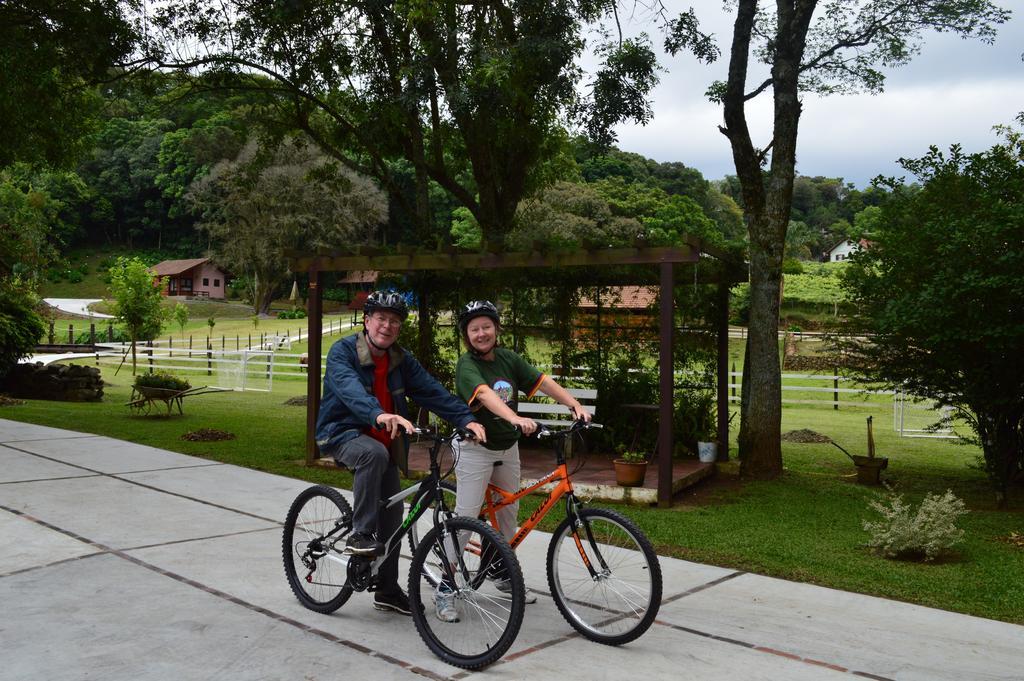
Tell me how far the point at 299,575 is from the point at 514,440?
5.09 ft

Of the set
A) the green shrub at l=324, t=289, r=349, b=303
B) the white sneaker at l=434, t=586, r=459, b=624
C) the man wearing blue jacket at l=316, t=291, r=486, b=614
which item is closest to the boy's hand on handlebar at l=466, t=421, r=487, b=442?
the man wearing blue jacket at l=316, t=291, r=486, b=614

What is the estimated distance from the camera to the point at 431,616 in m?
4.74

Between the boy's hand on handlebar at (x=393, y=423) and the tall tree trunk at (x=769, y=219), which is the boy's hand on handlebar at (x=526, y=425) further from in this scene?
the tall tree trunk at (x=769, y=219)

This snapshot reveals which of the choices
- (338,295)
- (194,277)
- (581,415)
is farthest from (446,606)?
(194,277)

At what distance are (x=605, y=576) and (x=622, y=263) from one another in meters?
5.25

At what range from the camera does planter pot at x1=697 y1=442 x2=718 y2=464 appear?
1111cm

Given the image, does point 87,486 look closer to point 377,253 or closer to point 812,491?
point 377,253

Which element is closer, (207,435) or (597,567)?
(597,567)

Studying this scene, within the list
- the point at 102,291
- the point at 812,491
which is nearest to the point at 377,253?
the point at 812,491

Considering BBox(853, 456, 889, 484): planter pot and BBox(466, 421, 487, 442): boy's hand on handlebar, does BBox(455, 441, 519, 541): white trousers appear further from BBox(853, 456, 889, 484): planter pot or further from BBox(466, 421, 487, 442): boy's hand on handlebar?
BBox(853, 456, 889, 484): planter pot

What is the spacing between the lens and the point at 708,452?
1113 centimetres

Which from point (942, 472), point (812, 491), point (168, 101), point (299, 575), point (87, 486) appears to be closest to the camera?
point (299, 575)

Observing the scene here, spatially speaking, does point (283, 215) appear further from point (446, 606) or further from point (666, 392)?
point (446, 606)

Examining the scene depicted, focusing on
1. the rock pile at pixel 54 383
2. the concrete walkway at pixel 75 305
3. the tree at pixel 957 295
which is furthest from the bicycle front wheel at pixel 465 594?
the concrete walkway at pixel 75 305
